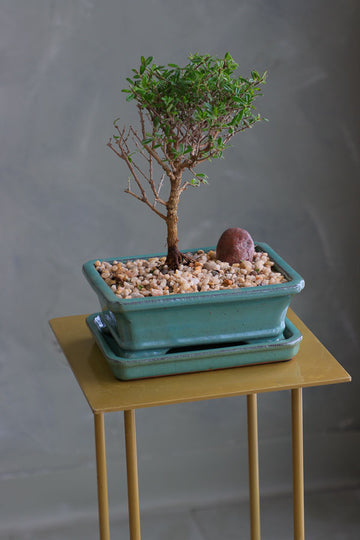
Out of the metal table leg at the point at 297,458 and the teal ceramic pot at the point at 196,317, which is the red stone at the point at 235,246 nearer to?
the teal ceramic pot at the point at 196,317

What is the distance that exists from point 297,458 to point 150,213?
112 cm

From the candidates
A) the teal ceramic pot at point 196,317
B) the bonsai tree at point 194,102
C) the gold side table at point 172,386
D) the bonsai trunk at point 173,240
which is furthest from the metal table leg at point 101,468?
the bonsai tree at point 194,102

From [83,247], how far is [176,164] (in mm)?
1016

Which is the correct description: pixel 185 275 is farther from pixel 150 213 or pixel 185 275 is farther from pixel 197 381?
pixel 150 213

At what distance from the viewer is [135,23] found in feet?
7.37

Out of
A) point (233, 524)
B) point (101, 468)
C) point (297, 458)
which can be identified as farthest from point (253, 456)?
point (233, 524)

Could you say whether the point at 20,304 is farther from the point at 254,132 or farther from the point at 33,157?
the point at 254,132

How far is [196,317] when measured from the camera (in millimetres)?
1312

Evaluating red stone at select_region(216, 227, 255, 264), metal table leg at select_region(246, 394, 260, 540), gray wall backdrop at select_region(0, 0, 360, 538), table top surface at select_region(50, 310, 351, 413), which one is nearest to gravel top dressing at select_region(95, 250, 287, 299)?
red stone at select_region(216, 227, 255, 264)

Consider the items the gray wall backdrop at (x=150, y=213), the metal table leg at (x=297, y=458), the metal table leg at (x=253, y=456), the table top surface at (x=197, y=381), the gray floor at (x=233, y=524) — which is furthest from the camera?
the gray floor at (x=233, y=524)

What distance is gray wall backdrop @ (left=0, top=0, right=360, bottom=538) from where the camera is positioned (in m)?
2.25

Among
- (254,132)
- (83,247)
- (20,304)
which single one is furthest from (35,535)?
(254,132)

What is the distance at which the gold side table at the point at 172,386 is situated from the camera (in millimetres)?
1250

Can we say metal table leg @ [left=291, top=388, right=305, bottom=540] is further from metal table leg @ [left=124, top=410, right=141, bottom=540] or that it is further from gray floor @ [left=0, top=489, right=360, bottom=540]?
gray floor @ [left=0, top=489, right=360, bottom=540]
